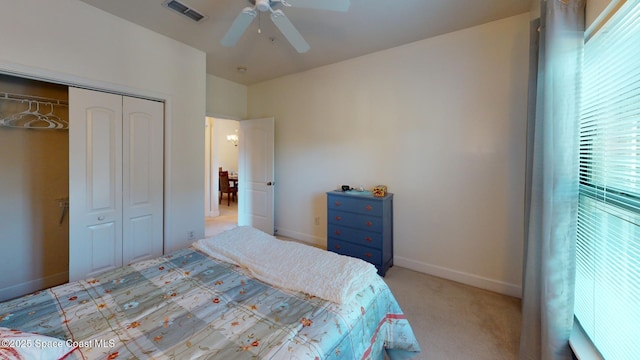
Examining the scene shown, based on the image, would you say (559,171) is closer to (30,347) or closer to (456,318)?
(456,318)

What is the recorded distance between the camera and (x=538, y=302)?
1.55 metres

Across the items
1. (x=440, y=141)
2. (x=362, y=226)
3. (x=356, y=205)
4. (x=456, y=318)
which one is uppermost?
(x=440, y=141)

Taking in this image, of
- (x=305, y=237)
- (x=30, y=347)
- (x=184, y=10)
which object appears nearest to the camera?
(x=30, y=347)

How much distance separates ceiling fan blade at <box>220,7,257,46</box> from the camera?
1705 millimetres

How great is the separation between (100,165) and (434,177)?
3441mm

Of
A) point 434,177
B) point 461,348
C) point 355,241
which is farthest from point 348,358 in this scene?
point 434,177

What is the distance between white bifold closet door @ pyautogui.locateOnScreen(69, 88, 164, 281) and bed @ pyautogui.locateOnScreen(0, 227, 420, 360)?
1.22 meters

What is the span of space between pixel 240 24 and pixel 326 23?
1.00 meters

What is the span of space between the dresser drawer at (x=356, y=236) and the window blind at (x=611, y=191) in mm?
1573

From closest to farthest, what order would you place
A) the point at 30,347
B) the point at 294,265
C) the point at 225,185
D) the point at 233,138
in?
the point at 30,347
the point at 294,265
the point at 225,185
the point at 233,138

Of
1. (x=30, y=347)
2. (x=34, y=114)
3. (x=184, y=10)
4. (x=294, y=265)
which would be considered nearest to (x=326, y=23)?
(x=184, y=10)

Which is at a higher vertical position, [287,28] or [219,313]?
[287,28]

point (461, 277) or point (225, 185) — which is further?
point (225, 185)

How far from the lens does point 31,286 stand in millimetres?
2436
